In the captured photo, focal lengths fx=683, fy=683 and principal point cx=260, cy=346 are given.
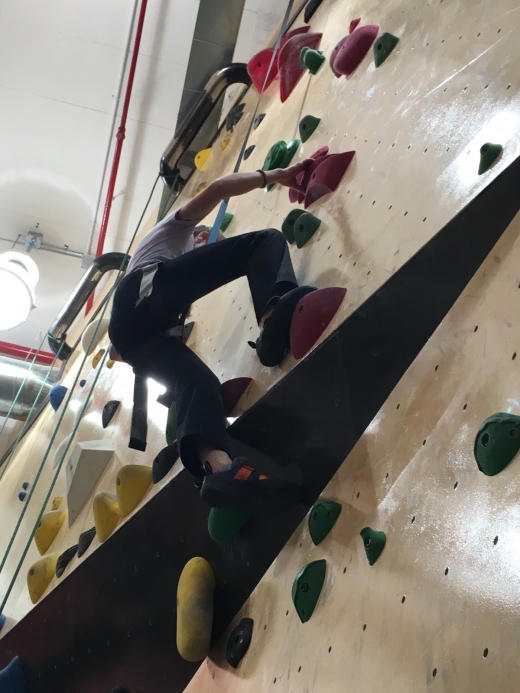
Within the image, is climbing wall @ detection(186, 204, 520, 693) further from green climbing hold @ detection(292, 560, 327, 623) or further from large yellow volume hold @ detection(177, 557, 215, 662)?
large yellow volume hold @ detection(177, 557, 215, 662)

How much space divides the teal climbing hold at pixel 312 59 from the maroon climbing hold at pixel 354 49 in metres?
0.28

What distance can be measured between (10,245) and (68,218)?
0.66m

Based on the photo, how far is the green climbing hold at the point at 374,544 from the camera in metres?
1.04

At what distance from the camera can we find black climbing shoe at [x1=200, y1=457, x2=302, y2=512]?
129cm

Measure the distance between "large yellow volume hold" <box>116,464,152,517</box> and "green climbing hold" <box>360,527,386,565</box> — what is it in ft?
3.33

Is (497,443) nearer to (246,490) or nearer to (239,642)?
(246,490)

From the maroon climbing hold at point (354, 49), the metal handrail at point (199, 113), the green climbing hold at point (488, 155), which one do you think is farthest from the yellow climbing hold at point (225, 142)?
the green climbing hold at point (488, 155)

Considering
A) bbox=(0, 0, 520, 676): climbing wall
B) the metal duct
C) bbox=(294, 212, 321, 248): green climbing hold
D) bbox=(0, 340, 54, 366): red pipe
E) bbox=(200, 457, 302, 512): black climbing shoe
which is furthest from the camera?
bbox=(0, 340, 54, 366): red pipe

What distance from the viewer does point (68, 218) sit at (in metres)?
5.17

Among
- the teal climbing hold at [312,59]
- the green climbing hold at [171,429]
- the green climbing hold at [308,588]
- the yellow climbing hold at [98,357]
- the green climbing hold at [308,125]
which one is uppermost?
the teal climbing hold at [312,59]

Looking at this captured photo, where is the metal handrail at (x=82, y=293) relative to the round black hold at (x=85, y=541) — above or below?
above

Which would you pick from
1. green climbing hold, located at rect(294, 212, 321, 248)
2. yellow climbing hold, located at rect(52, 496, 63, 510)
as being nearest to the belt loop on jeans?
green climbing hold, located at rect(294, 212, 321, 248)

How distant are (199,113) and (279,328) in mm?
2373

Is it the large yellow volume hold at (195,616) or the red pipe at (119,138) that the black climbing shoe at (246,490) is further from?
the red pipe at (119,138)
